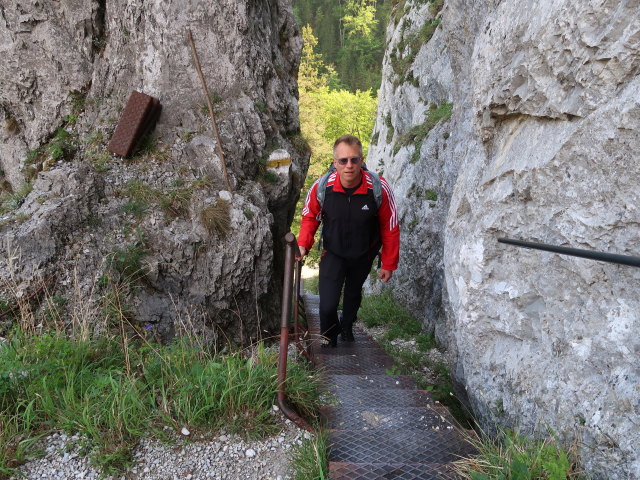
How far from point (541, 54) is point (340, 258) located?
284cm

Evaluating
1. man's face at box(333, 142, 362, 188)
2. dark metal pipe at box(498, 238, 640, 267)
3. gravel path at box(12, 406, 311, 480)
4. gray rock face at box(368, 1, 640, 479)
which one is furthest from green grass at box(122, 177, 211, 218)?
dark metal pipe at box(498, 238, 640, 267)

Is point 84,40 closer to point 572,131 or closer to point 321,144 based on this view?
point 572,131

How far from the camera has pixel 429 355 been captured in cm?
598

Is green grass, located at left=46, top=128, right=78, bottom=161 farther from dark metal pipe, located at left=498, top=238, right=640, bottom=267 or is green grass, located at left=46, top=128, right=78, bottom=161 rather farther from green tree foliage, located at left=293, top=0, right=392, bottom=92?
green tree foliage, located at left=293, top=0, right=392, bottom=92

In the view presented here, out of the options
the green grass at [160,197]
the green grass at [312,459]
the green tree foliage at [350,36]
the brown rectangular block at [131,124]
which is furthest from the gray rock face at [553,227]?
the green tree foliage at [350,36]

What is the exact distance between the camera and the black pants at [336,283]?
17.1ft

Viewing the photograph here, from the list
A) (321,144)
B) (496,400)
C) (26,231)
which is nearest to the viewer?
(496,400)

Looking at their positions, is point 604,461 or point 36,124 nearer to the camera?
point 604,461

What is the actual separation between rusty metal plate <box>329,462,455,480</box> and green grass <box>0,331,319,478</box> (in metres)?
0.70

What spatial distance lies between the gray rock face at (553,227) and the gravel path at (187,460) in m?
1.55

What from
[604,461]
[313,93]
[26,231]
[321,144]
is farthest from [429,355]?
[313,93]

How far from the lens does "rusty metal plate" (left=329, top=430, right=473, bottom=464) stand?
2939 mm

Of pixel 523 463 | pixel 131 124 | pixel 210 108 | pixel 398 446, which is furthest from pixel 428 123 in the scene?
pixel 523 463

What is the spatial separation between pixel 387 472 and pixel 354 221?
272 cm
